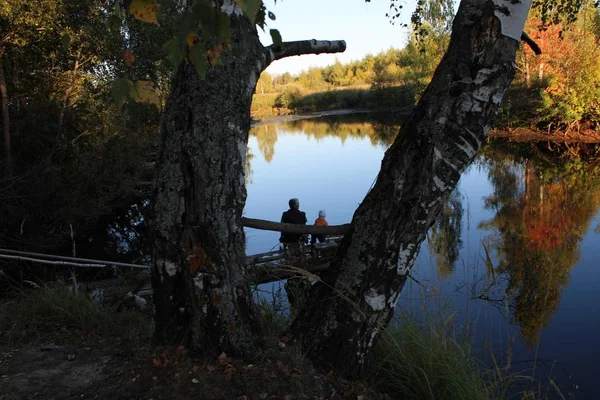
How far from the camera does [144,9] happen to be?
1.24 meters

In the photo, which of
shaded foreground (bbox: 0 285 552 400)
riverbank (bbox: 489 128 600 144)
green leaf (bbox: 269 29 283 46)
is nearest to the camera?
green leaf (bbox: 269 29 283 46)

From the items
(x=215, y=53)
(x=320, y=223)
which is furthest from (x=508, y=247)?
(x=215, y=53)

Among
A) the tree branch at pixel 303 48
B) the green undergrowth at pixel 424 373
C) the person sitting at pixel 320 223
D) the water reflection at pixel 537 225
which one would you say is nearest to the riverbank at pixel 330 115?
the water reflection at pixel 537 225

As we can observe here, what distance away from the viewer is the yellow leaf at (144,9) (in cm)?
122

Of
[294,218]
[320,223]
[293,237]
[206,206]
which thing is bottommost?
[293,237]

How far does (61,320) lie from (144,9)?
10.2ft

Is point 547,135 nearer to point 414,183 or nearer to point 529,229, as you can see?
point 529,229

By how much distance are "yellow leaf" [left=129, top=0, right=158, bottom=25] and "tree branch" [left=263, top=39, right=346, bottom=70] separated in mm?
1411

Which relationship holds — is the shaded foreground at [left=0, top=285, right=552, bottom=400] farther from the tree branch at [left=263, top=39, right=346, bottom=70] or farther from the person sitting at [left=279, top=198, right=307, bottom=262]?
the person sitting at [left=279, top=198, right=307, bottom=262]

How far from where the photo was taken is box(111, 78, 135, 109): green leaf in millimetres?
1389

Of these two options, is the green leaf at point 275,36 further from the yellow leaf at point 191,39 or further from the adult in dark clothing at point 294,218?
the adult in dark clothing at point 294,218

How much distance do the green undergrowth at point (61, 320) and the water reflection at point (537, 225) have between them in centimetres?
349

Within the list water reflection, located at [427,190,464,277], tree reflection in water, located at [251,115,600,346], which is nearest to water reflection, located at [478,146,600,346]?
tree reflection in water, located at [251,115,600,346]

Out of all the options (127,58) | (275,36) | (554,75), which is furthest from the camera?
(554,75)
